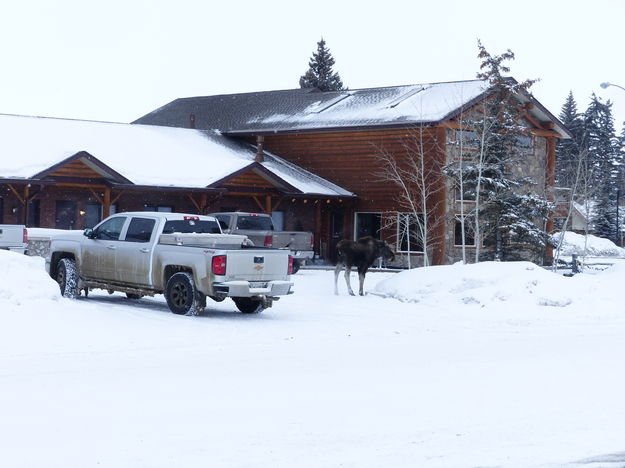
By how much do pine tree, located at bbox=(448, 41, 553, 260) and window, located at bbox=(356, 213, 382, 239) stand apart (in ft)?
19.1

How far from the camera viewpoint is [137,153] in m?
39.9

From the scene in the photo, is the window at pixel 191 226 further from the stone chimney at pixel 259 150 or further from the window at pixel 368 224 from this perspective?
the stone chimney at pixel 259 150

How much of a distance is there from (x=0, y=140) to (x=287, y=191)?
1081 cm

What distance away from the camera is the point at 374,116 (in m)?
42.5

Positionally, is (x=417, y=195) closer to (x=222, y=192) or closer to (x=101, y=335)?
(x=222, y=192)

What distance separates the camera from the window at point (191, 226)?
1983 centimetres

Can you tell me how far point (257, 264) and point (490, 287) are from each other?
20.4 ft

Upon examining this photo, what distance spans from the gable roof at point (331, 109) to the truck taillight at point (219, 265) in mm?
22011

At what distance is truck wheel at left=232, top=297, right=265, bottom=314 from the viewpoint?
20047 mm

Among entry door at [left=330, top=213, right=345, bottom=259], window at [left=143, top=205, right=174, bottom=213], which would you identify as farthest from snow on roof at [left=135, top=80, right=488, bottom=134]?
window at [left=143, top=205, right=174, bottom=213]

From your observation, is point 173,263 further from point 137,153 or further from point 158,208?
point 158,208

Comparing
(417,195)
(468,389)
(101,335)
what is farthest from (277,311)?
(417,195)

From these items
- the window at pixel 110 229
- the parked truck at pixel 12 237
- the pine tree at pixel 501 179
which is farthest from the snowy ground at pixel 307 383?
the pine tree at pixel 501 179

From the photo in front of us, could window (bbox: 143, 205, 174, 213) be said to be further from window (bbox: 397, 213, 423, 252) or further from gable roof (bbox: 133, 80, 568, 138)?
window (bbox: 397, 213, 423, 252)
